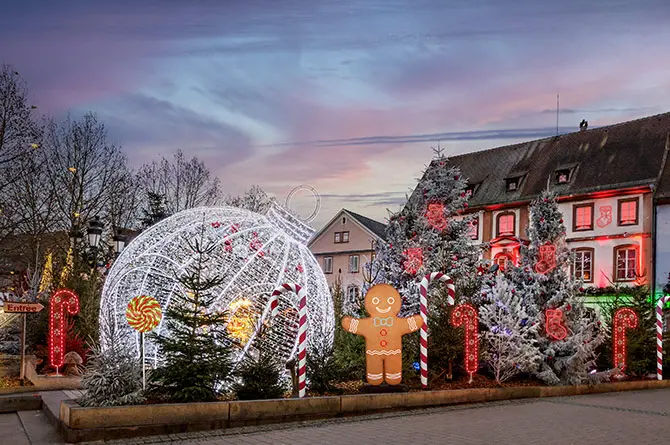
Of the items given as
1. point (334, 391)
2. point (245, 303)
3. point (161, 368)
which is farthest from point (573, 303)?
point (161, 368)

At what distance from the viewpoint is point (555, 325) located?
16719 mm

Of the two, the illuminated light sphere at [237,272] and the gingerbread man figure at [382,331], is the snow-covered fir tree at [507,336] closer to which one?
the gingerbread man figure at [382,331]

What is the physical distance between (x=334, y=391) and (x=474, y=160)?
3651cm

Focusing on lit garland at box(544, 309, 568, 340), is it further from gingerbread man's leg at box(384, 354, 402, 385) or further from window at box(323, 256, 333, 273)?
window at box(323, 256, 333, 273)

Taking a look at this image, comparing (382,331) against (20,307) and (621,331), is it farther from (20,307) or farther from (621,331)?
(621,331)

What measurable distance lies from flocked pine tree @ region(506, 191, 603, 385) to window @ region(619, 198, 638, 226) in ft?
60.3

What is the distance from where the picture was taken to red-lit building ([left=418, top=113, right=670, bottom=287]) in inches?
1388

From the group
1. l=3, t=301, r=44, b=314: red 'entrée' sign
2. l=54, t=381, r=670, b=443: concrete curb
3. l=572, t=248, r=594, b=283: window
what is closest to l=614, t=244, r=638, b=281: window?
l=572, t=248, r=594, b=283: window

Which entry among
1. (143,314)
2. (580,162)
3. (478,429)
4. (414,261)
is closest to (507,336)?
(414,261)

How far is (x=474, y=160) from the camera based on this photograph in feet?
154

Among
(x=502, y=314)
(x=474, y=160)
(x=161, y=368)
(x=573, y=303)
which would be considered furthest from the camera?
(x=474, y=160)

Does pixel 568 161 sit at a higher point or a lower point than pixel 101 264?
higher

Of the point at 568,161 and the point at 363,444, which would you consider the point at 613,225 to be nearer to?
the point at 568,161

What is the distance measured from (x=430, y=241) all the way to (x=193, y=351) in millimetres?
9374
